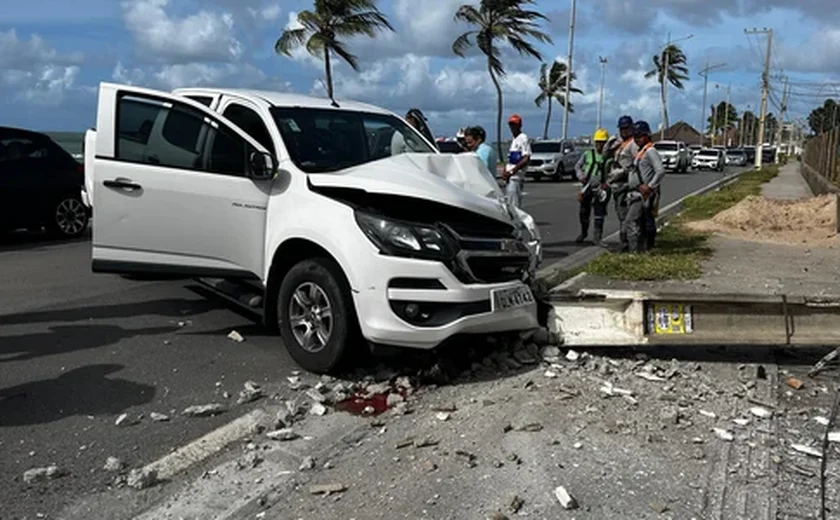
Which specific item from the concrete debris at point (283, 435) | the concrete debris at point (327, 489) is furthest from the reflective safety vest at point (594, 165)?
the concrete debris at point (327, 489)

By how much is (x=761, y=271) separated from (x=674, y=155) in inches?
1400

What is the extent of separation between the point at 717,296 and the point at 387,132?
296 cm

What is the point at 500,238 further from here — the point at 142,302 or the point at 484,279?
the point at 142,302

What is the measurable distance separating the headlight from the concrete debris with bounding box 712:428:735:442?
6.16 feet

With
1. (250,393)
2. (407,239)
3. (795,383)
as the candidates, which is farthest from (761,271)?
(250,393)

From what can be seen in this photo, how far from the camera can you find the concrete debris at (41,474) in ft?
12.9

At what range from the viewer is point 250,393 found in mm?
5184

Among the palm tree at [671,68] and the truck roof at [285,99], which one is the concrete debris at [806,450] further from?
the palm tree at [671,68]

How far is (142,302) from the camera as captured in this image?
7621 mm

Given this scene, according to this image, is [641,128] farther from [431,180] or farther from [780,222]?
[780,222]

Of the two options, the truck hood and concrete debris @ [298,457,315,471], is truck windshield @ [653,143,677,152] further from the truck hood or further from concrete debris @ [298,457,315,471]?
concrete debris @ [298,457,315,471]

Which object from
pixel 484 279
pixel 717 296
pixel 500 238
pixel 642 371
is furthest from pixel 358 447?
pixel 717 296

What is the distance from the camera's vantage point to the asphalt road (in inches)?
167

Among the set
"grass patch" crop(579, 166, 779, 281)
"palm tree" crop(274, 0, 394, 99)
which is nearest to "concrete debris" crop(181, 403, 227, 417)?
"grass patch" crop(579, 166, 779, 281)
